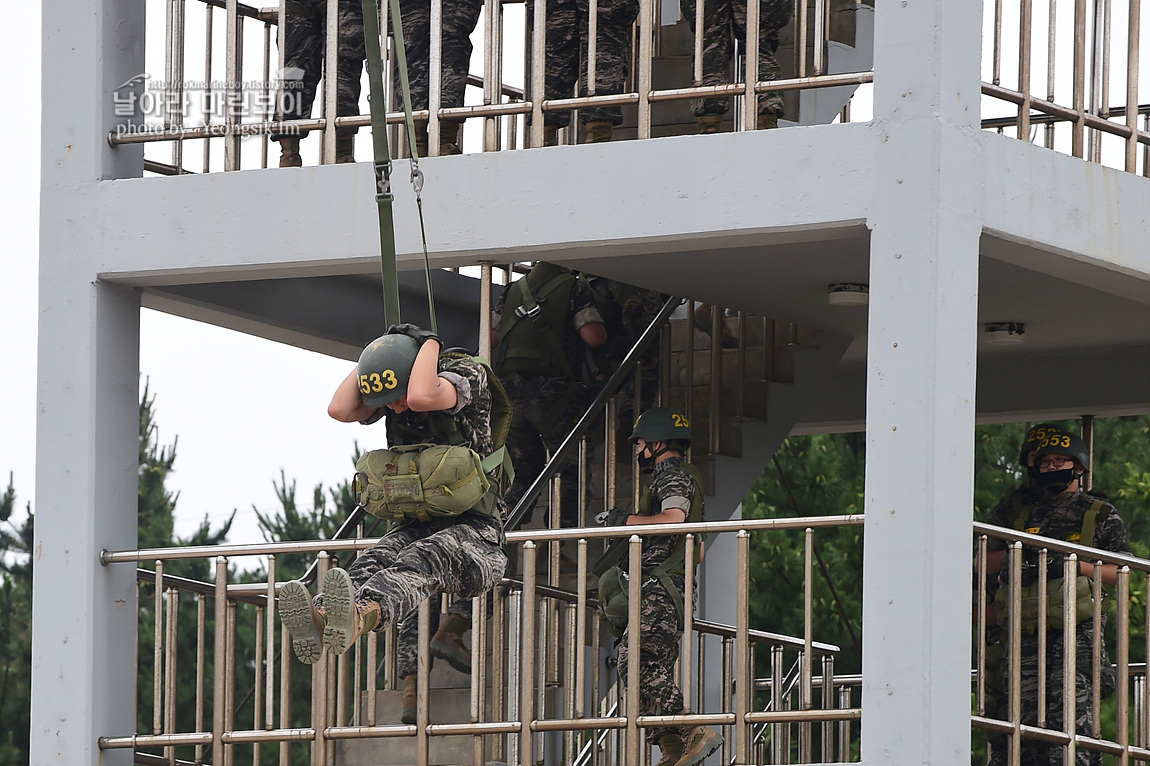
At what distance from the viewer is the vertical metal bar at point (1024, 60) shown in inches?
355

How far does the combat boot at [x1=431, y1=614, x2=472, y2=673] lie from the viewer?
10227 millimetres

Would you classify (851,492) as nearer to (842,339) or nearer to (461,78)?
(842,339)

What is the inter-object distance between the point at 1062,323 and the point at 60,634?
559cm

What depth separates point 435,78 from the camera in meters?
9.42

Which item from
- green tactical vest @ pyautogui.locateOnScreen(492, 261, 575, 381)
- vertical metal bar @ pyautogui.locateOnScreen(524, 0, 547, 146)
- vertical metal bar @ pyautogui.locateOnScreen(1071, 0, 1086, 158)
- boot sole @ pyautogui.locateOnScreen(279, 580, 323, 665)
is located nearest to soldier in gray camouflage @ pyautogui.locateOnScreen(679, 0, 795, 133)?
vertical metal bar @ pyautogui.locateOnScreen(524, 0, 547, 146)

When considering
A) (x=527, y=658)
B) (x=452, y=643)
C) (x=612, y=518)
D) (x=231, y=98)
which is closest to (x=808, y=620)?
(x=527, y=658)

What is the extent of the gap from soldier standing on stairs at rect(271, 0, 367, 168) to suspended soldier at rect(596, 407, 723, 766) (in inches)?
79.4

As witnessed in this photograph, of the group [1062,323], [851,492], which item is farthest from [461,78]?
[851,492]

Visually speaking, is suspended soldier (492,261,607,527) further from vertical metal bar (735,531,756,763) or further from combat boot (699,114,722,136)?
vertical metal bar (735,531,756,763)

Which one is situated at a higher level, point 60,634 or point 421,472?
point 421,472

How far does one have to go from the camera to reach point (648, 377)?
37.0ft

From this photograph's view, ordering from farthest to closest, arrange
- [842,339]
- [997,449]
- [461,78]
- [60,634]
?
[997,449] < [842,339] < [461,78] < [60,634]

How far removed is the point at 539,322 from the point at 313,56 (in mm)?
1787

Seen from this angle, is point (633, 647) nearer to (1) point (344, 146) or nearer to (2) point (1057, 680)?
(2) point (1057, 680)
